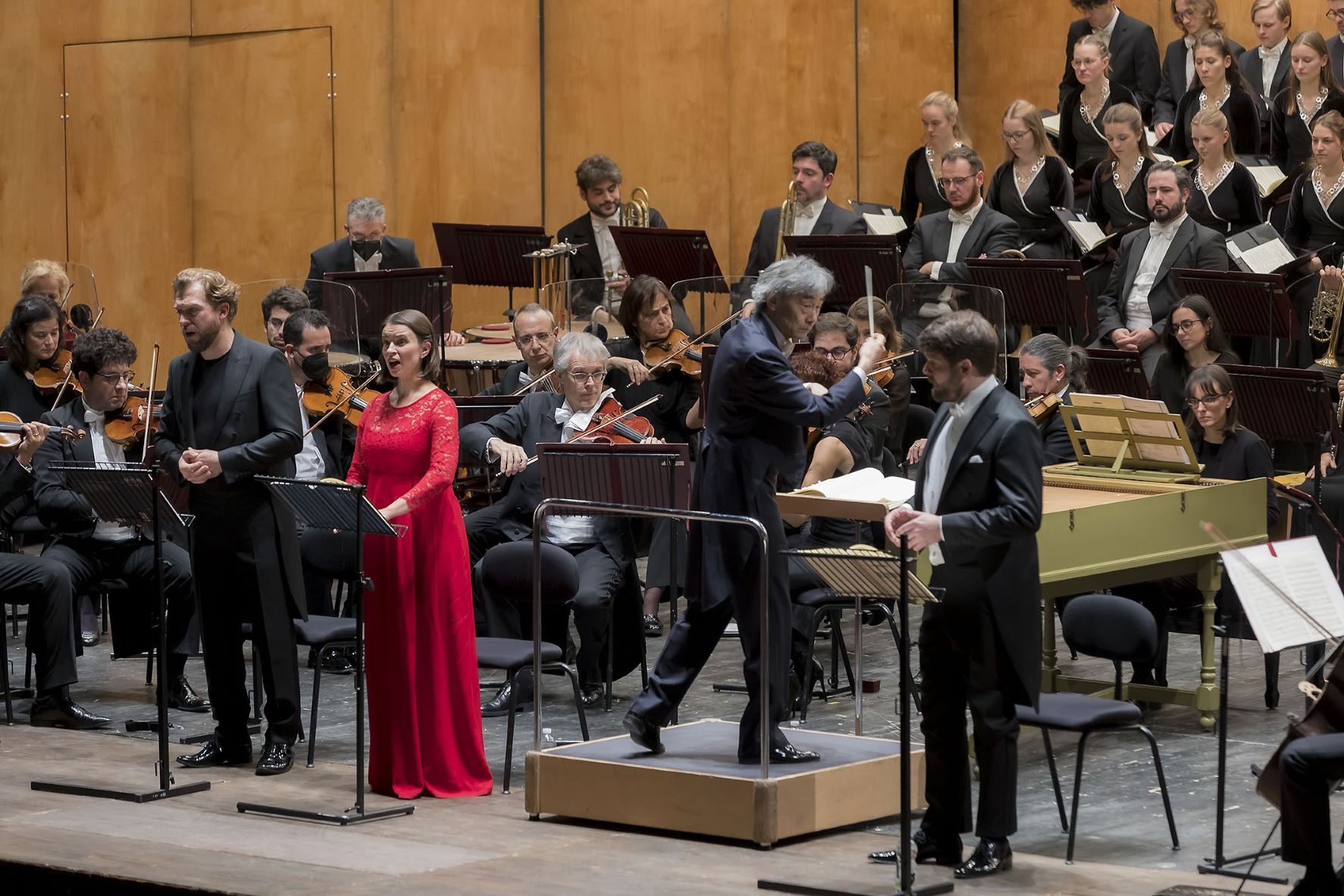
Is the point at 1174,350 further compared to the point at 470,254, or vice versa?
the point at 470,254

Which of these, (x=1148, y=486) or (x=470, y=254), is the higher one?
(x=470, y=254)

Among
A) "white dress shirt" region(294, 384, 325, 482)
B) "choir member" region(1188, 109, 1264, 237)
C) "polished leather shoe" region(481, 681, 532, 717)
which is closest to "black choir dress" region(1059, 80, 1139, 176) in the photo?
"choir member" region(1188, 109, 1264, 237)

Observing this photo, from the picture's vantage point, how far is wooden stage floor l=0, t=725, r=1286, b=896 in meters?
4.11

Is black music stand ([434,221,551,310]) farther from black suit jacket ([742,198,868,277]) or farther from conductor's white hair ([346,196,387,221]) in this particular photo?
black suit jacket ([742,198,868,277])

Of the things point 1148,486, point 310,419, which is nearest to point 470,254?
point 310,419

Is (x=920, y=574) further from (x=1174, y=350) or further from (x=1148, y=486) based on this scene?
(x=1174, y=350)

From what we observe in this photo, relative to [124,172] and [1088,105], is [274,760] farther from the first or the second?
[124,172]

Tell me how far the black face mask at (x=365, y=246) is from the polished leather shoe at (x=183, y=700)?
2.83 meters

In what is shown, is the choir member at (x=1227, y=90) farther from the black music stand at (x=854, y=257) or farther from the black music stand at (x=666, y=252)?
the black music stand at (x=666, y=252)

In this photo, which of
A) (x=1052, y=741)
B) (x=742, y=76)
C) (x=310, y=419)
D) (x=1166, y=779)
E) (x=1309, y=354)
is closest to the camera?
(x=1166, y=779)

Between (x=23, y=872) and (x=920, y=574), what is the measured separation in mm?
2335

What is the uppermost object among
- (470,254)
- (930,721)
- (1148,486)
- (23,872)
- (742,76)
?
(742,76)

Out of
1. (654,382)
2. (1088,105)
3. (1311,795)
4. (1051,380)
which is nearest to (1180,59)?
(1088,105)

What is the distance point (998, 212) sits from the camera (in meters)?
8.15
